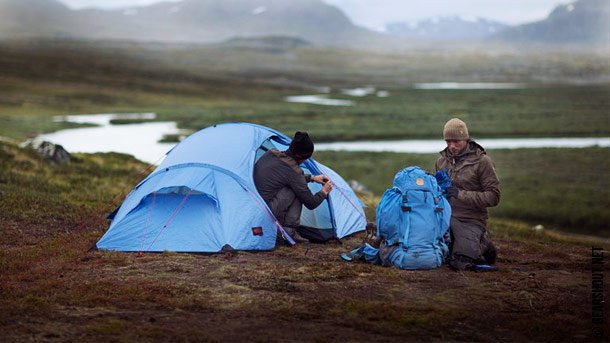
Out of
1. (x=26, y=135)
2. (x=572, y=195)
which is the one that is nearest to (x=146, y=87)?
(x=26, y=135)

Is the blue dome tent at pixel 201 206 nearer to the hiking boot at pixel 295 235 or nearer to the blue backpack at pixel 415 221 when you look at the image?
the hiking boot at pixel 295 235

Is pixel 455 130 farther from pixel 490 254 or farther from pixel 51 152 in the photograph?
pixel 51 152

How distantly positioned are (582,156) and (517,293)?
90.5 feet

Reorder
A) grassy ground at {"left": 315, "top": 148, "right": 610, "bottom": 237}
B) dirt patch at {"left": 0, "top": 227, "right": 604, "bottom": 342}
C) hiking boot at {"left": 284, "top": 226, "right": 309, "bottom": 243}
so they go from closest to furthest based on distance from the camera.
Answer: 1. dirt patch at {"left": 0, "top": 227, "right": 604, "bottom": 342}
2. hiking boot at {"left": 284, "top": 226, "right": 309, "bottom": 243}
3. grassy ground at {"left": 315, "top": 148, "right": 610, "bottom": 237}

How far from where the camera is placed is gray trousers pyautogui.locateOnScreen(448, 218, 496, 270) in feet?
35.3

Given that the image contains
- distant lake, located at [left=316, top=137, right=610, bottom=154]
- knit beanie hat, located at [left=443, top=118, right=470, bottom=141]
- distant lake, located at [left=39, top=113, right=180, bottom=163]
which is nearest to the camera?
knit beanie hat, located at [left=443, top=118, right=470, bottom=141]

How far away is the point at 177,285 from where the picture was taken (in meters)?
9.48

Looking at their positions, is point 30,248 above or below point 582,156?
above

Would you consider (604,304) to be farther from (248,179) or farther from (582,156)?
(582,156)

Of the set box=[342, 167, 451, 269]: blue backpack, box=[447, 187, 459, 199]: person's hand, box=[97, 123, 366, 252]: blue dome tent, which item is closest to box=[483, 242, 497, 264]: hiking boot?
box=[342, 167, 451, 269]: blue backpack

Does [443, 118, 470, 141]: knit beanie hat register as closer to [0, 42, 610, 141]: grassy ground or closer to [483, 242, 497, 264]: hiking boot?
[483, 242, 497, 264]: hiking boot

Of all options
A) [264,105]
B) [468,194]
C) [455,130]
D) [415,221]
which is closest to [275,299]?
[415,221]

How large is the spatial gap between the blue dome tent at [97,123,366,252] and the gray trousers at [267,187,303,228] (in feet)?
0.59

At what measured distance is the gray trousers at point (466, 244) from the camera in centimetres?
1075
